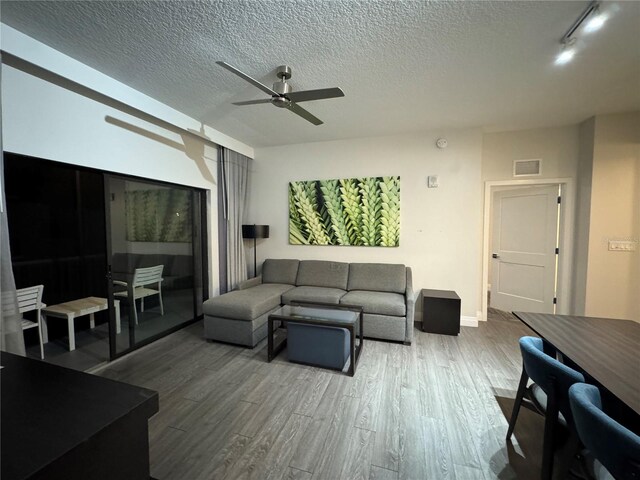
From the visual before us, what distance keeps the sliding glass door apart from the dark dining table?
3576 millimetres

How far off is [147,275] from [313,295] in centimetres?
198

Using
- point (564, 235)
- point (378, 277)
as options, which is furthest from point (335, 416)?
point (564, 235)

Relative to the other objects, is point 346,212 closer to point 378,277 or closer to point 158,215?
point 378,277

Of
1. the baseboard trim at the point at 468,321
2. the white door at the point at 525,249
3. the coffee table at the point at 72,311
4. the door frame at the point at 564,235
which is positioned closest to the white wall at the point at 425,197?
the baseboard trim at the point at 468,321

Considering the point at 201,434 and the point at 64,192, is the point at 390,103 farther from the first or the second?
the point at 64,192

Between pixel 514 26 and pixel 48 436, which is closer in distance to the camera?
pixel 48 436

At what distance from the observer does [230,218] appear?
3.99 m

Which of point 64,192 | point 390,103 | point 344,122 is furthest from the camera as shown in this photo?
point 344,122

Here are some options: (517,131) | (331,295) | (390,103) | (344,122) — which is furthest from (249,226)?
(517,131)

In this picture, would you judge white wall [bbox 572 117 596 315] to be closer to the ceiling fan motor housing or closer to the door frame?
the door frame

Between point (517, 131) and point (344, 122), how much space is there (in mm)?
2460

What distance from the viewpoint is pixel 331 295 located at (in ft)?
11.2

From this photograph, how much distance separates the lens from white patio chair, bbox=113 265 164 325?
2.86 m

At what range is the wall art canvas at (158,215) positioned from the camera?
2863mm
